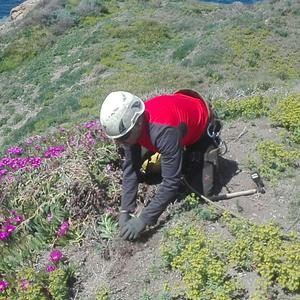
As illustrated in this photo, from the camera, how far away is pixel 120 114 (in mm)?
4234

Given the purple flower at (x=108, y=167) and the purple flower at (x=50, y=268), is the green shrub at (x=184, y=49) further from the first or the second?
the purple flower at (x=50, y=268)

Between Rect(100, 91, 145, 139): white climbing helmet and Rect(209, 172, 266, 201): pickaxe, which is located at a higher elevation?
Rect(100, 91, 145, 139): white climbing helmet

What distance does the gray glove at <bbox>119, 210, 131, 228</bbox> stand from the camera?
4.68 meters

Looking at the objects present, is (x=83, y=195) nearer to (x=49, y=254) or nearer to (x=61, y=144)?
(x=49, y=254)

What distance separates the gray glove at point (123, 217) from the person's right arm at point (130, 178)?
0.03m

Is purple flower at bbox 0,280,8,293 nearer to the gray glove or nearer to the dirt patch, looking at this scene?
the dirt patch

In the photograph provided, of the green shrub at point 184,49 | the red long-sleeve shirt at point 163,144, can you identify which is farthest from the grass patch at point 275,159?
the green shrub at point 184,49

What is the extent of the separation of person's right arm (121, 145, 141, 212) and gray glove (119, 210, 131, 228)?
0.03m

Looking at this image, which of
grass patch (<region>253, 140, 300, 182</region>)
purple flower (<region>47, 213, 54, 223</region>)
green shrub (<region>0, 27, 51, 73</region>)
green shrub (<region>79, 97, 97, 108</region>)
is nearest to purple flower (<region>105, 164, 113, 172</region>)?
purple flower (<region>47, 213, 54, 223</region>)

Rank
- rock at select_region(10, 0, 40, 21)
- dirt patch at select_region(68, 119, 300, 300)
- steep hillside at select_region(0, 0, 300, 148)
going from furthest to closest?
rock at select_region(10, 0, 40, 21), steep hillside at select_region(0, 0, 300, 148), dirt patch at select_region(68, 119, 300, 300)

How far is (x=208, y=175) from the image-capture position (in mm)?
5121

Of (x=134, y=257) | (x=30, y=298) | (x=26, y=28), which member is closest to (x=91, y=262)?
(x=134, y=257)

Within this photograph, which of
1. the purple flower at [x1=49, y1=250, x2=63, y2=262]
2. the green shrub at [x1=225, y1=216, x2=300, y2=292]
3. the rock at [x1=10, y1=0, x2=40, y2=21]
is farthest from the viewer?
the rock at [x1=10, y1=0, x2=40, y2=21]

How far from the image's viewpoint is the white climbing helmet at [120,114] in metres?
4.25
